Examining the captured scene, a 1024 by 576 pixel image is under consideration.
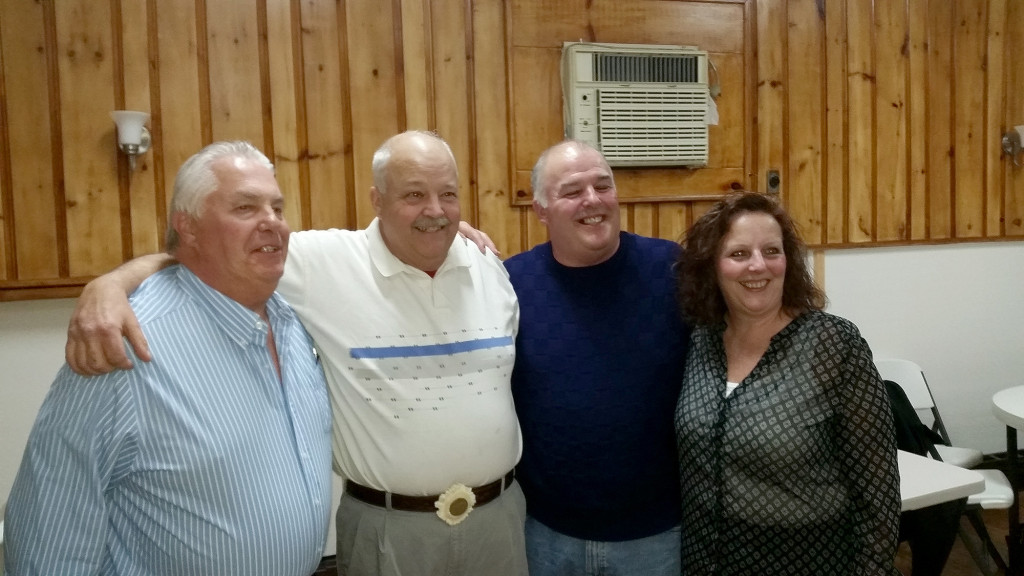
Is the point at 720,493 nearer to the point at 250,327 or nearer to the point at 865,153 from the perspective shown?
the point at 250,327

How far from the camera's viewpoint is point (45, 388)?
2.90m

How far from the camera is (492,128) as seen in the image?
11.1 feet

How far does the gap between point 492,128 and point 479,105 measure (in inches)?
5.0

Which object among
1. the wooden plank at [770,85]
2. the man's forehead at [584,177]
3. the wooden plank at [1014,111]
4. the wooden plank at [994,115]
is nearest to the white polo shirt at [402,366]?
the man's forehead at [584,177]

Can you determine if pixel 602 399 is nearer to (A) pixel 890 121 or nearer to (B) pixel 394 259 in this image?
(B) pixel 394 259

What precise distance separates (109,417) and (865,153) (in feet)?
13.5

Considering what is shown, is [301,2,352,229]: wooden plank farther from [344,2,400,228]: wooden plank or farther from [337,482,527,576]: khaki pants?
[337,482,527,576]: khaki pants

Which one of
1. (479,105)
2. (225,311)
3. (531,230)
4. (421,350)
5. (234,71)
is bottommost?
(421,350)

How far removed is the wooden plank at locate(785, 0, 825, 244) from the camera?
12.7ft

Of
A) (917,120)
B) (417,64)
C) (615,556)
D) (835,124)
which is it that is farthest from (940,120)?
(615,556)

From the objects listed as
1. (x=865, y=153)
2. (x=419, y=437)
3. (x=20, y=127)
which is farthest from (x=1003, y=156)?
(x=20, y=127)

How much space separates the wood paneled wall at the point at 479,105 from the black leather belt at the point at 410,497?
67.2 inches

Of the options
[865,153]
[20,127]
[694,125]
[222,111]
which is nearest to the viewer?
[20,127]

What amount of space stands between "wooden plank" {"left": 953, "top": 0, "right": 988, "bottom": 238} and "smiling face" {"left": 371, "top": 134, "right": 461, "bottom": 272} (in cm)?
376
